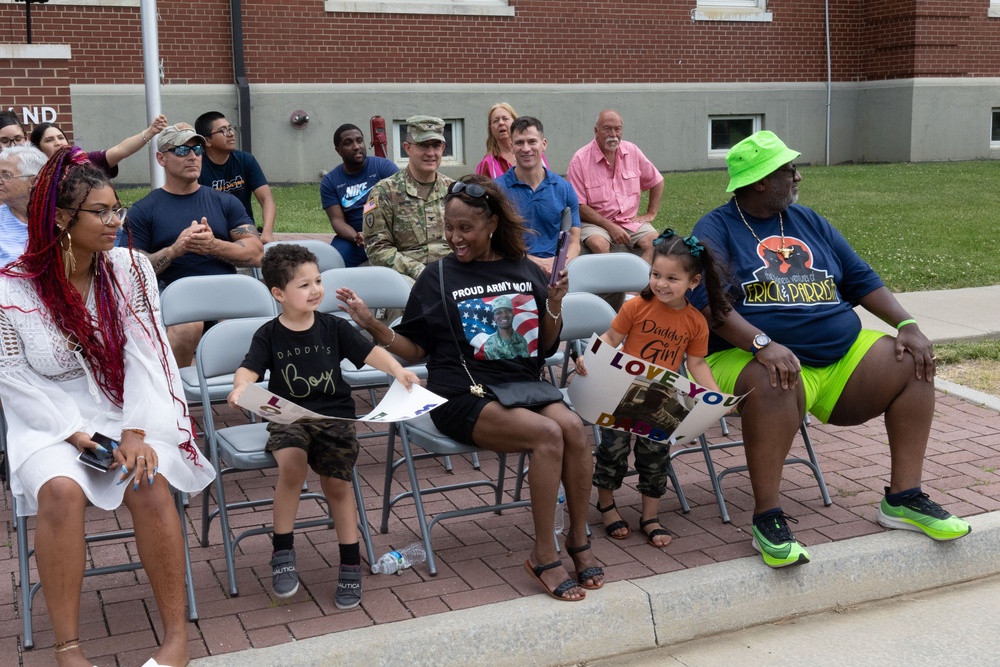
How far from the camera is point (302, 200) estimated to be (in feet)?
44.7


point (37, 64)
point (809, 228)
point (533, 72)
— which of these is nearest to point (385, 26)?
point (533, 72)

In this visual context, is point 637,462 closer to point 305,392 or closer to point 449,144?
point 305,392

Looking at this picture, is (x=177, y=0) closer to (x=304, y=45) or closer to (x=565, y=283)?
(x=304, y=45)

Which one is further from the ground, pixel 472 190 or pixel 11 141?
pixel 11 141

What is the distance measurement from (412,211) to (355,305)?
2.30m

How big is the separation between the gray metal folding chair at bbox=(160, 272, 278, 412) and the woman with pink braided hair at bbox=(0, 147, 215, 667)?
3.83 feet

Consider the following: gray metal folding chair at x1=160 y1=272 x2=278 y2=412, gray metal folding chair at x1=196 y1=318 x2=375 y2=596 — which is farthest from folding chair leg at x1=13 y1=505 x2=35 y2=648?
gray metal folding chair at x1=160 y1=272 x2=278 y2=412

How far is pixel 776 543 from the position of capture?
417 cm

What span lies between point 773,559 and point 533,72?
13.2 meters

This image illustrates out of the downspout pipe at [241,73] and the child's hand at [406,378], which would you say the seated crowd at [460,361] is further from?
the downspout pipe at [241,73]

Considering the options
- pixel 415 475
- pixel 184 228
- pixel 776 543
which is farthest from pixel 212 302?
pixel 776 543

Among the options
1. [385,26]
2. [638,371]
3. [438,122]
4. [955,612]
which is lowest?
[955,612]

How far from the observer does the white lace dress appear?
351cm

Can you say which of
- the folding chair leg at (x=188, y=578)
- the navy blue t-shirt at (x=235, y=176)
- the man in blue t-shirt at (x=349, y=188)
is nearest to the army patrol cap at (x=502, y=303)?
the folding chair leg at (x=188, y=578)
